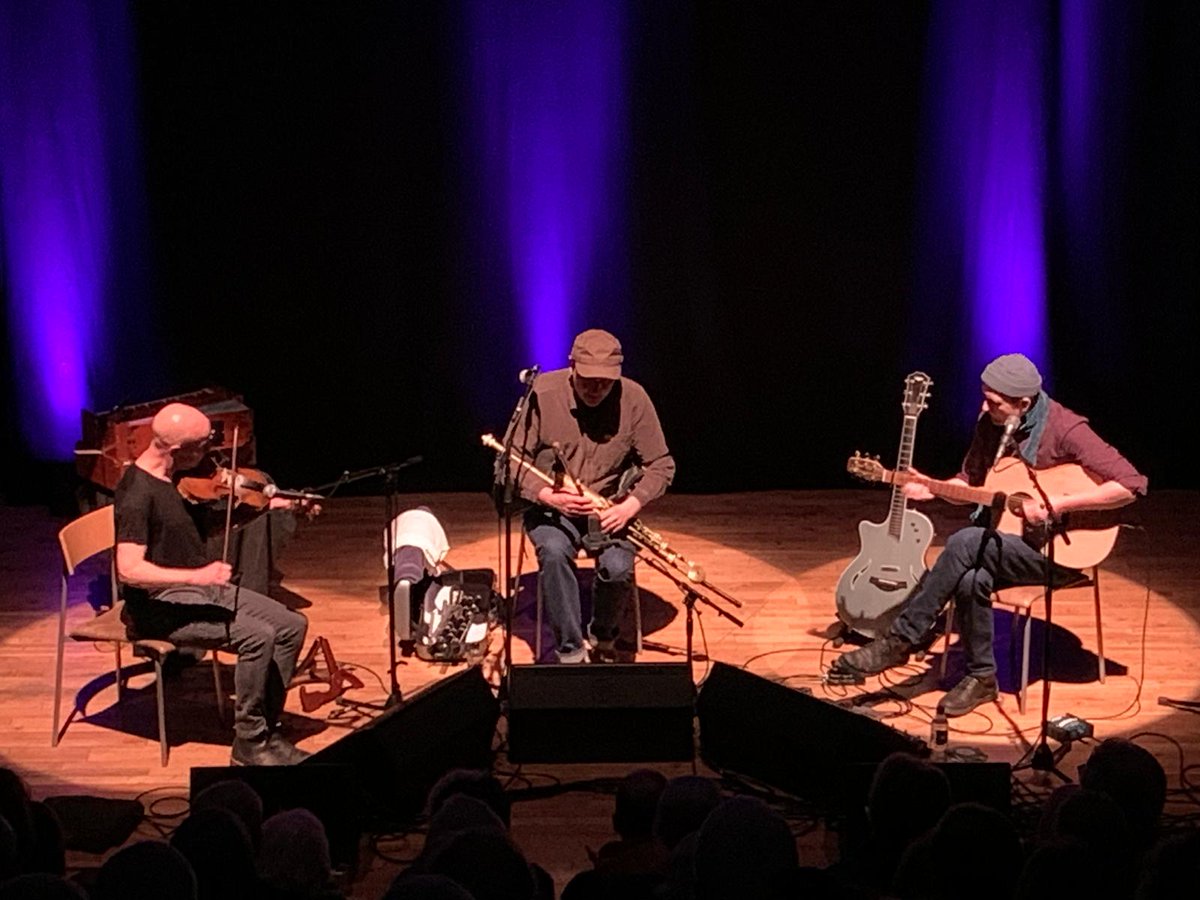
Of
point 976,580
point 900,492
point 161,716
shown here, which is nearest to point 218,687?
point 161,716

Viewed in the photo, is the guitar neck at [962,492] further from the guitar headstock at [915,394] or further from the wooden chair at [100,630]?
the wooden chair at [100,630]

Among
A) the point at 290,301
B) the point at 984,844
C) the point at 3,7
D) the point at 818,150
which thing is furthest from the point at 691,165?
the point at 984,844

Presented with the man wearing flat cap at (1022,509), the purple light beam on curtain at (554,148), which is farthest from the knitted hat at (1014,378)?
the purple light beam on curtain at (554,148)

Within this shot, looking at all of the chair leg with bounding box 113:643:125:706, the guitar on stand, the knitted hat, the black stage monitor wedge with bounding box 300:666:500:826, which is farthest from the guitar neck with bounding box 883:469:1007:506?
the chair leg with bounding box 113:643:125:706

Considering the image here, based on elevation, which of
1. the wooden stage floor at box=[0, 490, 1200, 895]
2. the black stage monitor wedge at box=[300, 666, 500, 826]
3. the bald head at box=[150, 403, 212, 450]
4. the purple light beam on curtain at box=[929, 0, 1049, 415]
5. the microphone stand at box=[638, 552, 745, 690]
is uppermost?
the purple light beam on curtain at box=[929, 0, 1049, 415]

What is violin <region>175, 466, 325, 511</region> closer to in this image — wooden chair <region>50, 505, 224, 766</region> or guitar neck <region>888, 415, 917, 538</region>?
wooden chair <region>50, 505, 224, 766</region>

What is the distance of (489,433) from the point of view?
19.6 feet

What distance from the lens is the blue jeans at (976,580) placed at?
608 centimetres

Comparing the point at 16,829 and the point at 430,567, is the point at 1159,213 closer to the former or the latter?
the point at 430,567

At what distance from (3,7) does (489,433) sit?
4.12 meters

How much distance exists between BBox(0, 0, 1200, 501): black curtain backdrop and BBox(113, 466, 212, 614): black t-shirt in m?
3.25

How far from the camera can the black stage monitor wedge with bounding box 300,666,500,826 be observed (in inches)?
201

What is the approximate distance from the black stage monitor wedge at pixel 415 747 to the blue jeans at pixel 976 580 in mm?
1765

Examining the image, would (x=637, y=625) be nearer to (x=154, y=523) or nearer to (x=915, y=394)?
(x=915, y=394)
